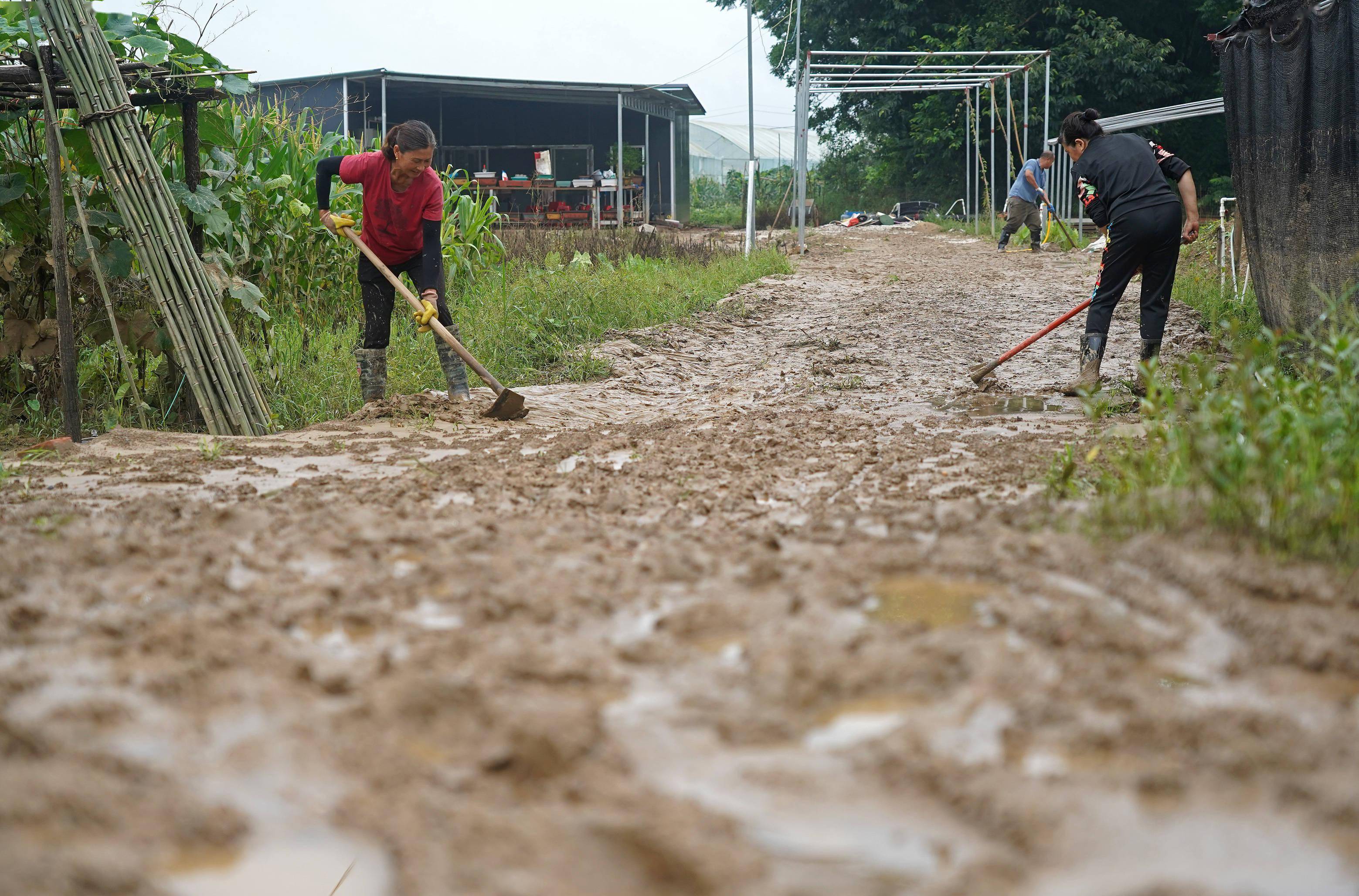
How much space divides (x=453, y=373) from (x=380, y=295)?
0.53m

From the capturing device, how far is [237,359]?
4.79 meters

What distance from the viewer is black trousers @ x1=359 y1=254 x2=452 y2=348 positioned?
17.5 feet

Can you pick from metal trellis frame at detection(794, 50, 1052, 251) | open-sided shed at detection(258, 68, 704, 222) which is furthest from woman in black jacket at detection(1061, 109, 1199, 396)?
open-sided shed at detection(258, 68, 704, 222)

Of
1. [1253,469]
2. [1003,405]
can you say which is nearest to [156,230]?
[1003,405]

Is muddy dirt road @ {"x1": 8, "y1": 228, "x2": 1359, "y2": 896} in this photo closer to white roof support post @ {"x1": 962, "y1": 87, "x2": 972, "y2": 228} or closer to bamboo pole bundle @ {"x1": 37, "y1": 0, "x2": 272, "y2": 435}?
bamboo pole bundle @ {"x1": 37, "y1": 0, "x2": 272, "y2": 435}

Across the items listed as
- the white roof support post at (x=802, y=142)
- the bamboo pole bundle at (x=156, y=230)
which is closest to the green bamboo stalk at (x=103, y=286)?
the bamboo pole bundle at (x=156, y=230)

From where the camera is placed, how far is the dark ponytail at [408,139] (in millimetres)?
4852

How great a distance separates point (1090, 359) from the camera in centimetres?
569

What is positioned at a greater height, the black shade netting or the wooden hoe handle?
the black shade netting

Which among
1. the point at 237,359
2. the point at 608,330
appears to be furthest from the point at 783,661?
the point at 608,330

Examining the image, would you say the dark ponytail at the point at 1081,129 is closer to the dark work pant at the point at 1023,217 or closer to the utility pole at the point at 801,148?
the dark work pant at the point at 1023,217

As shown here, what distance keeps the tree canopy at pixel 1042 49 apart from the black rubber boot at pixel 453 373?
17172 mm

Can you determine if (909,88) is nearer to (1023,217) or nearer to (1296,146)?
(1023,217)

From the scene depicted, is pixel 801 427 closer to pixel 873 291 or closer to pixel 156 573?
pixel 156 573
